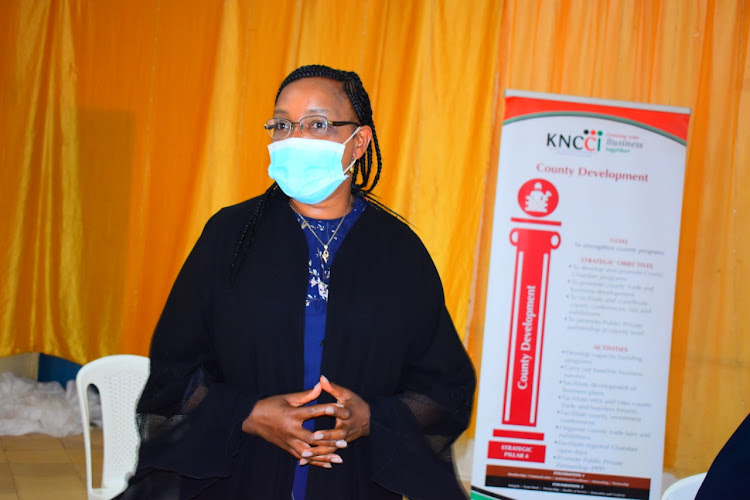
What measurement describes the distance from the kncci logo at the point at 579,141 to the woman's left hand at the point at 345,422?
2474 mm

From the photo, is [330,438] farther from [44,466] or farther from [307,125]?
[44,466]

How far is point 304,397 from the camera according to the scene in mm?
1453

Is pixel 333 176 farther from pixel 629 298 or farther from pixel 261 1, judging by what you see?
pixel 261 1

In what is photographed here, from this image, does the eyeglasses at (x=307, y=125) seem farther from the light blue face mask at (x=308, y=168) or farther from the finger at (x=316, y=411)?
the finger at (x=316, y=411)

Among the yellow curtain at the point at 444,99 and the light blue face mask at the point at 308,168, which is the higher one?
the yellow curtain at the point at 444,99

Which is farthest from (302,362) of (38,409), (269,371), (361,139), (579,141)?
(38,409)

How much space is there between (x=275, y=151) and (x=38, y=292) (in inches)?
133

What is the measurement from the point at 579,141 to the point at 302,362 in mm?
2549

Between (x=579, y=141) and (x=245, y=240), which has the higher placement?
(x=579, y=141)

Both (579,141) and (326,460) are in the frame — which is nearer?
(326,460)

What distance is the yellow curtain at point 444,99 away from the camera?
411 centimetres

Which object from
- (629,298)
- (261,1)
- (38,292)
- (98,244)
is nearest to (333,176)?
(629,298)

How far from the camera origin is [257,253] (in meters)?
1.60

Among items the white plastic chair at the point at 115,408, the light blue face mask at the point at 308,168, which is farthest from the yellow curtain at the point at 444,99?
the light blue face mask at the point at 308,168
